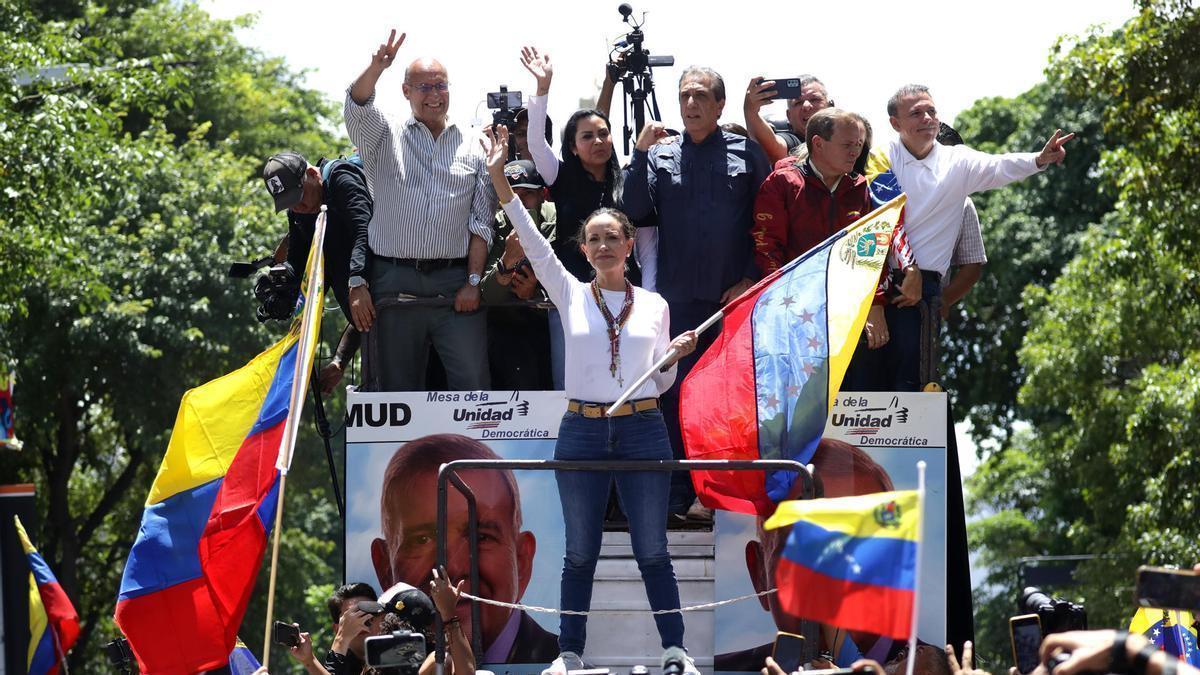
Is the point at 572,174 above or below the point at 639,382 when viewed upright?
above

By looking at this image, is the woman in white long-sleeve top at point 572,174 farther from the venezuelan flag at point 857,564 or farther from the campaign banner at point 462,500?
the venezuelan flag at point 857,564

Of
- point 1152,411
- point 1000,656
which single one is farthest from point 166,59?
point 1000,656

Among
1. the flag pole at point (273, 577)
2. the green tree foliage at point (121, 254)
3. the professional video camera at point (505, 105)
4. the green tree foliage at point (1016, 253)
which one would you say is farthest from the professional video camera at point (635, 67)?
the green tree foliage at point (1016, 253)

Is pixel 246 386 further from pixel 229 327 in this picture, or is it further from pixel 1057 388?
pixel 1057 388

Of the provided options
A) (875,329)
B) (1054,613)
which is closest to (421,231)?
(875,329)

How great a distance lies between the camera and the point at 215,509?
31.6 ft

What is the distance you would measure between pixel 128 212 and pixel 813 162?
1926 cm

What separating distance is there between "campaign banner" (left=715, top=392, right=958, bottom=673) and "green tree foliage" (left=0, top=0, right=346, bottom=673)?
415 inches

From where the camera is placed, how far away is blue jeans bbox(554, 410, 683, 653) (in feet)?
28.2

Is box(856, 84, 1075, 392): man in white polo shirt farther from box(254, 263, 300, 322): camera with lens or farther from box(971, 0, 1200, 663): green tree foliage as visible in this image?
box(971, 0, 1200, 663): green tree foliage

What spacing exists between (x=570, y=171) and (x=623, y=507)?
7.89 feet

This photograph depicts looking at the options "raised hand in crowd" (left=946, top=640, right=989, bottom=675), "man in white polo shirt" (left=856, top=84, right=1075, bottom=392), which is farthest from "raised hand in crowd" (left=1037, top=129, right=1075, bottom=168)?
"raised hand in crowd" (left=946, top=640, right=989, bottom=675)

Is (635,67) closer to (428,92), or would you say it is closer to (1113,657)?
(428,92)

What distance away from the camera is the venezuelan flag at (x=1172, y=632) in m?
9.43
